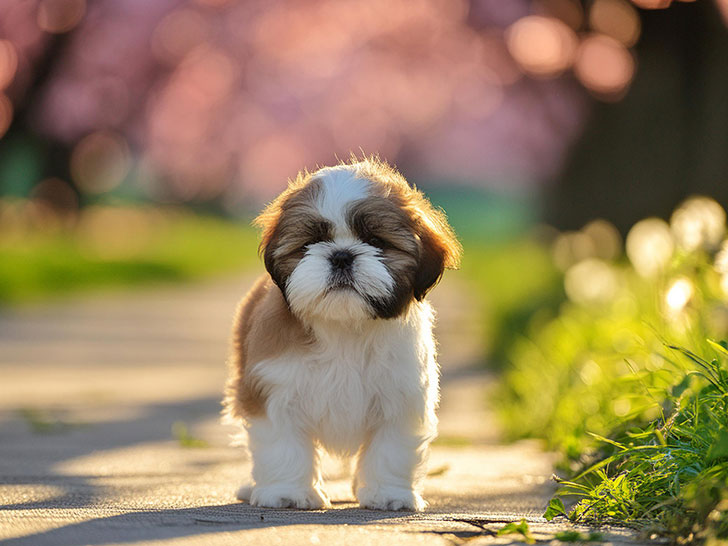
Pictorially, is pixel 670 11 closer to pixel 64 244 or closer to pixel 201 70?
pixel 201 70

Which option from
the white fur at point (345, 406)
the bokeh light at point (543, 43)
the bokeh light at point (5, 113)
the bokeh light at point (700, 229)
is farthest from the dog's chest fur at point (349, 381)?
the bokeh light at point (5, 113)

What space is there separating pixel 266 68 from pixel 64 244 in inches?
253

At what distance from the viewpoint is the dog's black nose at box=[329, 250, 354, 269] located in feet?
14.3

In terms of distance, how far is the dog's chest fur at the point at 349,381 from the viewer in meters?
4.64

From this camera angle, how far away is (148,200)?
60344 mm

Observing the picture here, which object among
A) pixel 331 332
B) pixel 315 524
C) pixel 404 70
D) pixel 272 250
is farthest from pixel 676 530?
pixel 404 70

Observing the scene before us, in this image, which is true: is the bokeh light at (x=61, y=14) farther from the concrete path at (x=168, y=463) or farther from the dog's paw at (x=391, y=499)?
the dog's paw at (x=391, y=499)

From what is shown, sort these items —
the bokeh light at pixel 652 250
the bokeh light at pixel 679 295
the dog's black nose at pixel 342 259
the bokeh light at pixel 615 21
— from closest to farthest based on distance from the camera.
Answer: the dog's black nose at pixel 342 259 → the bokeh light at pixel 679 295 → the bokeh light at pixel 652 250 → the bokeh light at pixel 615 21

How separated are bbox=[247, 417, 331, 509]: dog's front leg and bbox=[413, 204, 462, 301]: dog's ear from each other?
29.9 inches

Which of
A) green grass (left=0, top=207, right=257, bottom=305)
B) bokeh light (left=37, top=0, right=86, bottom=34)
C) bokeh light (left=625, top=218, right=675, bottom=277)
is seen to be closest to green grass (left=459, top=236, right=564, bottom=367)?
bokeh light (left=625, top=218, right=675, bottom=277)

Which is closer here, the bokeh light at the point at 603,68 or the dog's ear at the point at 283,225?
the dog's ear at the point at 283,225

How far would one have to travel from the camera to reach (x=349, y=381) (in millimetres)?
4656

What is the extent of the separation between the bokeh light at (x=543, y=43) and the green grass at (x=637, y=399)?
19.9ft

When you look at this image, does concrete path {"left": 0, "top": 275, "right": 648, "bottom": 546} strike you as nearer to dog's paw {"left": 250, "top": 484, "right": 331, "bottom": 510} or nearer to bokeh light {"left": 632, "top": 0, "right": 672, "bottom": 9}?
dog's paw {"left": 250, "top": 484, "right": 331, "bottom": 510}
